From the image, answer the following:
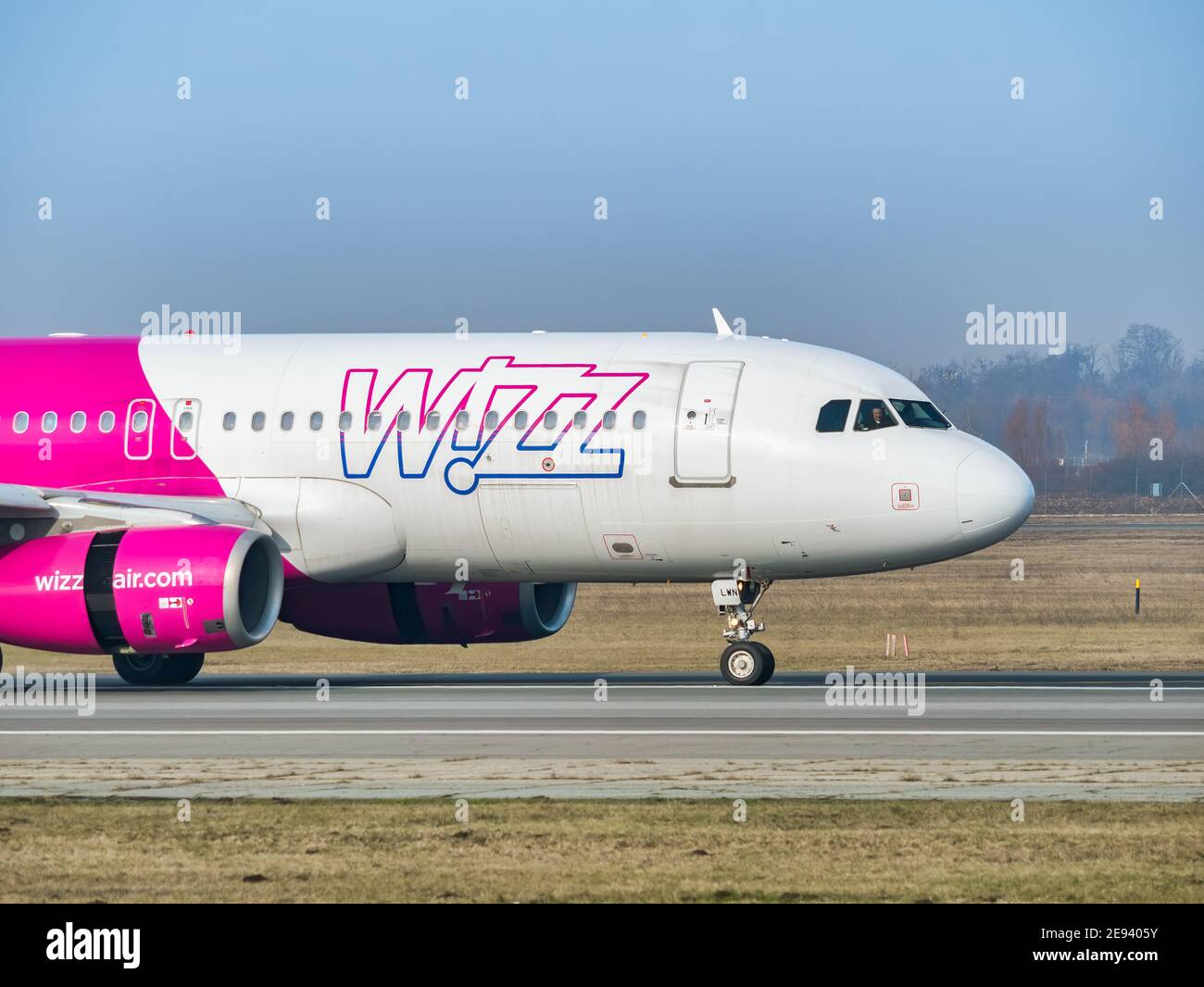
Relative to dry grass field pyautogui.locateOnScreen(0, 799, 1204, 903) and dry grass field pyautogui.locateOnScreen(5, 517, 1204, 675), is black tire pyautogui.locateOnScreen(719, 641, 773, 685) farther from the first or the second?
dry grass field pyautogui.locateOnScreen(0, 799, 1204, 903)

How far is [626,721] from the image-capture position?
20859 mm

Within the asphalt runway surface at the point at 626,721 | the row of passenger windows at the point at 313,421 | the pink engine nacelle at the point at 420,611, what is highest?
the row of passenger windows at the point at 313,421

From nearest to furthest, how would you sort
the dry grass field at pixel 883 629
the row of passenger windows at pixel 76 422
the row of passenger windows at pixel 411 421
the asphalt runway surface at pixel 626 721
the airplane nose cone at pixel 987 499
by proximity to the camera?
the asphalt runway surface at pixel 626 721, the airplane nose cone at pixel 987 499, the row of passenger windows at pixel 411 421, the row of passenger windows at pixel 76 422, the dry grass field at pixel 883 629

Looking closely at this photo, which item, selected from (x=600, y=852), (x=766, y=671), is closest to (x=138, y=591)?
(x=766, y=671)

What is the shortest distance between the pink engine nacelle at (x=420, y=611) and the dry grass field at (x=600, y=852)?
13269 millimetres

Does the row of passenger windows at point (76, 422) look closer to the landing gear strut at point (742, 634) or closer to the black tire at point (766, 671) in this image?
the landing gear strut at point (742, 634)

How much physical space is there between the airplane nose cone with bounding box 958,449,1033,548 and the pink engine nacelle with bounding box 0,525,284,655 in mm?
9123

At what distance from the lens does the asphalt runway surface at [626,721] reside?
59.8 ft

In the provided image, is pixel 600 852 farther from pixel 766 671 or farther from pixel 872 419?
pixel 872 419

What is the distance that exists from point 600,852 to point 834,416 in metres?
13.1

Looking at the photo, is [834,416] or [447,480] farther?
[447,480]

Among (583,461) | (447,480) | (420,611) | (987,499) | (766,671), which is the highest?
(583,461)

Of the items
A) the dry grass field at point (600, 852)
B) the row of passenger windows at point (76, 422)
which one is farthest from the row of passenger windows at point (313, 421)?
the dry grass field at point (600, 852)
